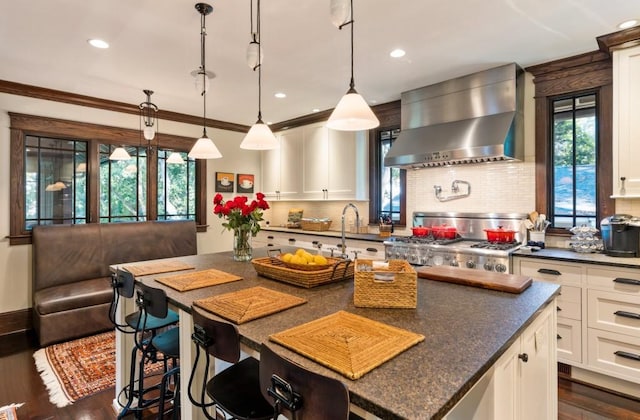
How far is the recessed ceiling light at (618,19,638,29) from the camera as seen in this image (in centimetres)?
230

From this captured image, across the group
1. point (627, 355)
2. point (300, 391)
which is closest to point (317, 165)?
point (627, 355)

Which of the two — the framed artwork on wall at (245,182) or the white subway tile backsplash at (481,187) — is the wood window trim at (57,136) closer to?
the framed artwork on wall at (245,182)

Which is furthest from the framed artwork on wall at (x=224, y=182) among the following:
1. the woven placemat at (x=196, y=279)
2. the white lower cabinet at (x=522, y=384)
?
the white lower cabinet at (x=522, y=384)

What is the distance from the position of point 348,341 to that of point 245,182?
4.89 metres

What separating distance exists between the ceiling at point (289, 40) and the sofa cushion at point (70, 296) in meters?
2.13

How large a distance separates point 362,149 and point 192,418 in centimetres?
353

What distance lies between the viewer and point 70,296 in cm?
330

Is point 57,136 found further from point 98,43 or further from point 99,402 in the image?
point 99,402

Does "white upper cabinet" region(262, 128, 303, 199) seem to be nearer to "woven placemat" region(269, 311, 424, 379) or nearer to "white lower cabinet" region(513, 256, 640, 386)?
"white lower cabinet" region(513, 256, 640, 386)

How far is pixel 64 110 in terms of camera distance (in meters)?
3.88

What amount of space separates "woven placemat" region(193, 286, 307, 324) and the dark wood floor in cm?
148

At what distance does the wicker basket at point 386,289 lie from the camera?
1301 mm

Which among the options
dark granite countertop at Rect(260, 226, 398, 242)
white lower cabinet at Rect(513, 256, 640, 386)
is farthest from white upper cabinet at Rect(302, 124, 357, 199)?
white lower cabinet at Rect(513, 256, 640, 386)

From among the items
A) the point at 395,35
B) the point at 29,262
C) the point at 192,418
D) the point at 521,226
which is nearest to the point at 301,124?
the point at 395,35
